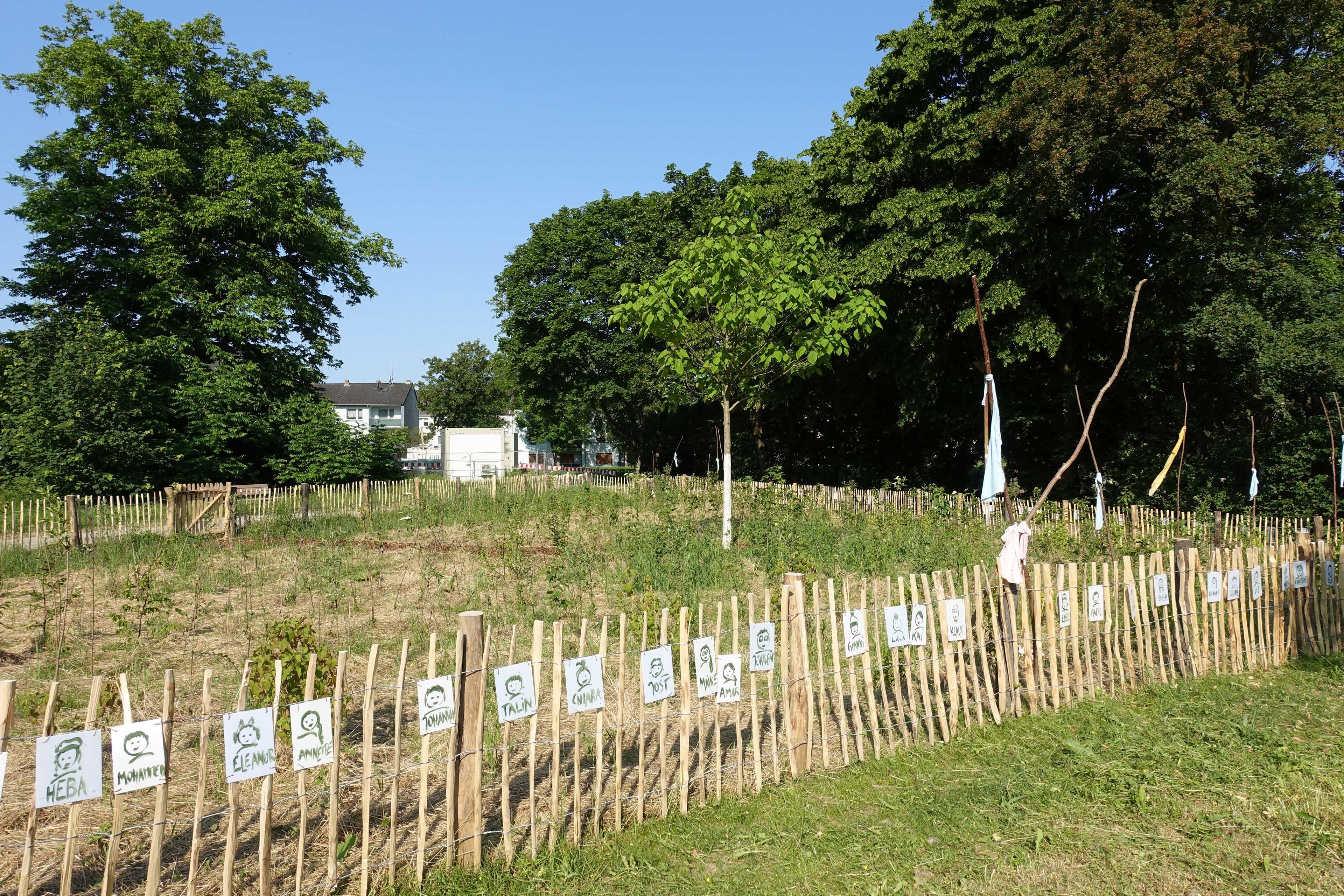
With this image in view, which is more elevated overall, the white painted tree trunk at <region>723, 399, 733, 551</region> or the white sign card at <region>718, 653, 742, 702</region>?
the white painted tree trunk at <region>723, 399, 733, 551</region>

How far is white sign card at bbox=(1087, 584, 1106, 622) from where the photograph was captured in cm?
→ 610

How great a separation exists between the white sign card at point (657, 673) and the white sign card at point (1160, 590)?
4.56 meters

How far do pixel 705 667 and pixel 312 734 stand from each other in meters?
2.14

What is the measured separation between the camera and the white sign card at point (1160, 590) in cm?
658

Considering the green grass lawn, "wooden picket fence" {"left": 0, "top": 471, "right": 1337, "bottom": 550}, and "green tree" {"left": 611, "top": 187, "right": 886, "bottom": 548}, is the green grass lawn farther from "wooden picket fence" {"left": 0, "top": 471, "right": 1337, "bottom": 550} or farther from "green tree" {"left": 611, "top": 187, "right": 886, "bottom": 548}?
"green tree" {"left": 611, "top": 187, "right": 886, "bottom": 548}

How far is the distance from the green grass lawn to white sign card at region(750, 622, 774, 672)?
2.40 ft

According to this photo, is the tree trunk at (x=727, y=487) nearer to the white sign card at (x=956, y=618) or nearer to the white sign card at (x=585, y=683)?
the white sign card at (x=956, y=618)

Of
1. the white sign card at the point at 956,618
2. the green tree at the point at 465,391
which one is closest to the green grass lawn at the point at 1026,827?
the white sign card at the point at 956,618

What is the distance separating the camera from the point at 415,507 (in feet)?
60.6

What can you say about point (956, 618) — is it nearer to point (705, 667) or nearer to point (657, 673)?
point (705, 667)

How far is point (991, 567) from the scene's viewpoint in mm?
10539

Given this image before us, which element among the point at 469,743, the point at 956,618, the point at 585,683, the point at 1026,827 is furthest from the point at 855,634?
the point at 469,743

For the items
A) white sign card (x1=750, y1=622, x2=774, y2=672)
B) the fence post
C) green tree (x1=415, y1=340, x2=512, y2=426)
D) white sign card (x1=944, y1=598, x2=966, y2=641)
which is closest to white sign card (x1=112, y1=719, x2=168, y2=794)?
the fence post

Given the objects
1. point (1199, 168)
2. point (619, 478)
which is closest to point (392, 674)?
point (1199, 168)
